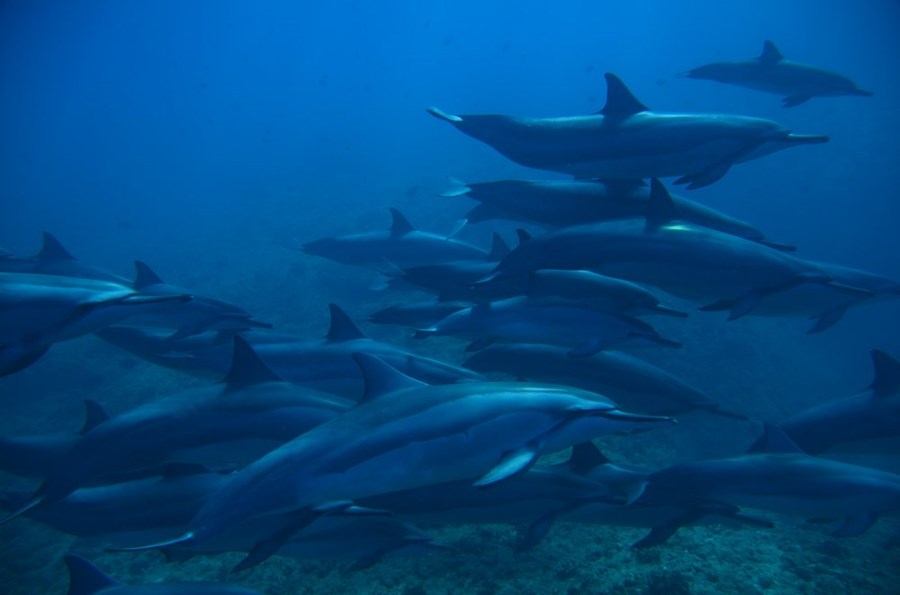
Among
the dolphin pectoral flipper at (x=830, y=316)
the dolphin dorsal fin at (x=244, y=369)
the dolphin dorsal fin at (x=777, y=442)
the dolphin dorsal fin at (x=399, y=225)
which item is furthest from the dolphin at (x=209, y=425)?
the dolphin dorsal fin at (x=399, y=225)

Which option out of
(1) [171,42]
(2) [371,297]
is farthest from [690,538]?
(1) [171,42]

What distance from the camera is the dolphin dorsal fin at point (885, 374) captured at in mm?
5172

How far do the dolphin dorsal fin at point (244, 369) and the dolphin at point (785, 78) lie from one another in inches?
401

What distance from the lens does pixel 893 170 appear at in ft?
117

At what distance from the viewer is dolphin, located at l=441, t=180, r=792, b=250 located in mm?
5227

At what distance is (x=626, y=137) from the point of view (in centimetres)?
492

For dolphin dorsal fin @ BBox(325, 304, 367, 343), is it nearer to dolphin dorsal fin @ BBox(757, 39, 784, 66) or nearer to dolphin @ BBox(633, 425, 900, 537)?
dolphin @ BBox(633, 425, 900, 537)

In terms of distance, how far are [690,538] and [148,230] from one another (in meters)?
48.8

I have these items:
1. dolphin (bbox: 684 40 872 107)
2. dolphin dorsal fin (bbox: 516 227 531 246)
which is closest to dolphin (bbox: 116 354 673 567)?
dolphin dorsal fin (bbox: 516 227 531 246)

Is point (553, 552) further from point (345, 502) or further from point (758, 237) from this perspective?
point (758, 237)

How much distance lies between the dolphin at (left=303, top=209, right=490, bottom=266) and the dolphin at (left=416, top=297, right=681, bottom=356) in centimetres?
427

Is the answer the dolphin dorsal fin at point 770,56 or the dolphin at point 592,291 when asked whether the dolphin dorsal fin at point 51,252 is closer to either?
the dolphin at point 592,291

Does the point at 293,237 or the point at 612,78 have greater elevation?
the point at 612,78

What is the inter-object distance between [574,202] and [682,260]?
4.36 feet
